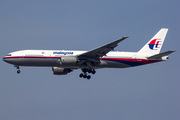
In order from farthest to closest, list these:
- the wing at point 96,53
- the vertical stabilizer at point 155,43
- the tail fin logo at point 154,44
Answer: the tail fin logo at point 154,44 → the vertical stabilizer at point 155,43 → the wing at point 96,53

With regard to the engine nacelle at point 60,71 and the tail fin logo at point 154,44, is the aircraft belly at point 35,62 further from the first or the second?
the tail fin logo at point 154,44

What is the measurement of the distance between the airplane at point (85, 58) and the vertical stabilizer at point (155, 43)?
71 centimetres

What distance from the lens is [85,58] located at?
43594 millimetres

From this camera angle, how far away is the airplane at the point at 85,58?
141ft

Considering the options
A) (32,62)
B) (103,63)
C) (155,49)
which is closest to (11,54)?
(32,62)

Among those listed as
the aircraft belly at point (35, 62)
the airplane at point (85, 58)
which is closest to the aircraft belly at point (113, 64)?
the airplane at point (85, 58)

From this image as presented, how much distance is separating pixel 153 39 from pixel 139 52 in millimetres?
4022

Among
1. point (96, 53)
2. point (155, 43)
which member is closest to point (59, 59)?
point (96, 53)

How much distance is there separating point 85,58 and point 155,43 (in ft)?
42.5

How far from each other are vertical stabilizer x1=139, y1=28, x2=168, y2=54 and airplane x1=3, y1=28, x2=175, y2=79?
0.71 metres

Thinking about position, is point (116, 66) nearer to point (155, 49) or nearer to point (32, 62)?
point (155, 49)

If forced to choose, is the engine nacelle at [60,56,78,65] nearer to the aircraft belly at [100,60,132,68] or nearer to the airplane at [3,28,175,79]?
the airplane at [3,28,175,79]

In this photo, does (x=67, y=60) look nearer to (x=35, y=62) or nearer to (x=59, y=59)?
(x=59, y=59)

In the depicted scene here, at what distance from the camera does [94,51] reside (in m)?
42.1
